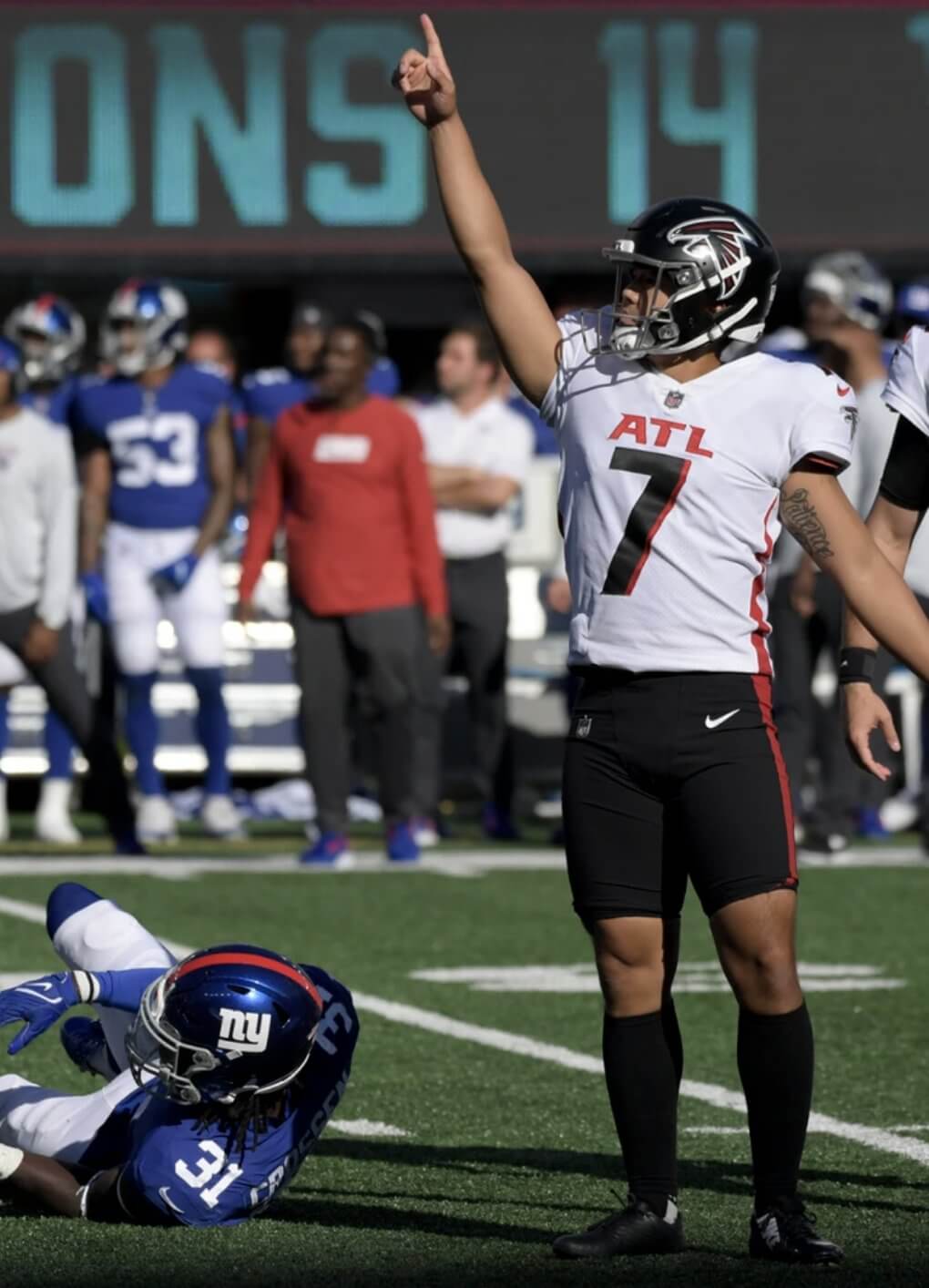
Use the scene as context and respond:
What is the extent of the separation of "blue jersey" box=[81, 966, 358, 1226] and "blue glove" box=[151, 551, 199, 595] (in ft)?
23.7

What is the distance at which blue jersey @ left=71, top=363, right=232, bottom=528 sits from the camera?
12203 millimetres

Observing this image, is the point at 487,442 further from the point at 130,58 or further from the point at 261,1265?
the point at 261,1265

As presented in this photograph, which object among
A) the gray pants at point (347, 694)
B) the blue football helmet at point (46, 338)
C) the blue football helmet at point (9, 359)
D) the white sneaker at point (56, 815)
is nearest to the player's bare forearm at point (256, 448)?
the blue football helmet at point (46, 338)

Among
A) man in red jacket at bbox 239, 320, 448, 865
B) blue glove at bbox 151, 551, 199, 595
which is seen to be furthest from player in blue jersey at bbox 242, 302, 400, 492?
man in red jacket at bbox 239, 320, 448, 865

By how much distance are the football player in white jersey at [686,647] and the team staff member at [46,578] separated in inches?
253

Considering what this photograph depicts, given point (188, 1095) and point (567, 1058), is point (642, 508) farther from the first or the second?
point (567, 1058)

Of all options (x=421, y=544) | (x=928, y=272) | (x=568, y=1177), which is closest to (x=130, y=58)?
(x=928, y=272)

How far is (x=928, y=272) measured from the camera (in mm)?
16938

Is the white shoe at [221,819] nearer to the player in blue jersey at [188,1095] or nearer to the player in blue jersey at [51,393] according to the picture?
the player in blue jersey at [51,393]

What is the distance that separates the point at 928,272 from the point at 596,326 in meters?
12.4

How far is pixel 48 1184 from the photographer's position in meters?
5.01

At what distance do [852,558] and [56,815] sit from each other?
25.9 feet

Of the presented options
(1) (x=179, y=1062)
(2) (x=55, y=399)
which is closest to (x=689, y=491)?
(1) (x=179, y=1062)

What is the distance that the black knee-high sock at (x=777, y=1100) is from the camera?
4652mm
